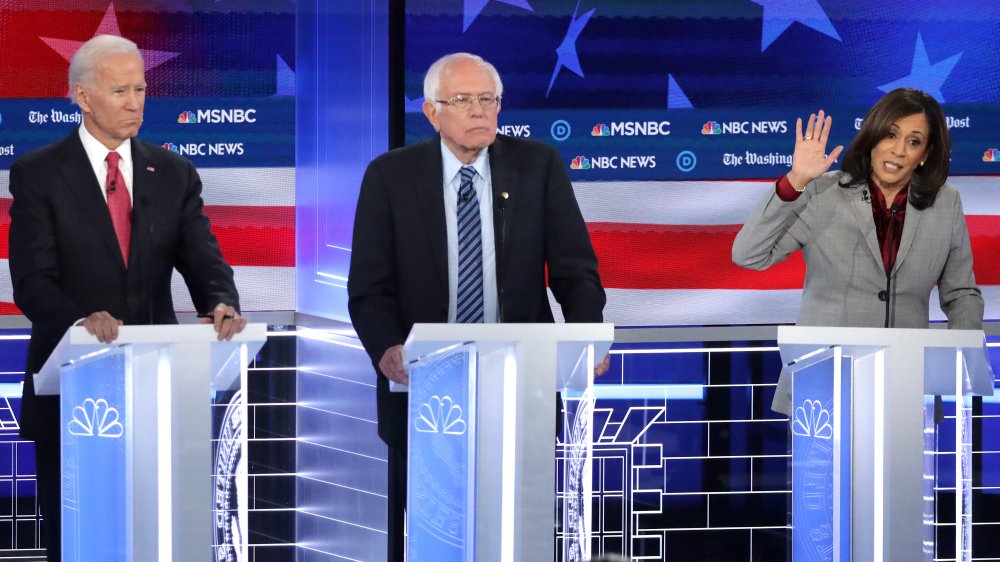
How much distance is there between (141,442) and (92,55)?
1.11 metres

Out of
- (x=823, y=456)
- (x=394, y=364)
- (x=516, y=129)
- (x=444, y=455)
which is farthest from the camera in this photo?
(x=516, y=129)

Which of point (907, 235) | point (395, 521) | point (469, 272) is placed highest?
point (907, 235)

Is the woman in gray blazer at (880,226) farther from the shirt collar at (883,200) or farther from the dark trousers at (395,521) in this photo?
the dark trousers at (395,521)

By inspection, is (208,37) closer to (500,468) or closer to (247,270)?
(247,270)

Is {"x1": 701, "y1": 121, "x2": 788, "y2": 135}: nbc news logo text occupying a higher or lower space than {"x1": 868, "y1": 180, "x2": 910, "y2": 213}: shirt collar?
higher

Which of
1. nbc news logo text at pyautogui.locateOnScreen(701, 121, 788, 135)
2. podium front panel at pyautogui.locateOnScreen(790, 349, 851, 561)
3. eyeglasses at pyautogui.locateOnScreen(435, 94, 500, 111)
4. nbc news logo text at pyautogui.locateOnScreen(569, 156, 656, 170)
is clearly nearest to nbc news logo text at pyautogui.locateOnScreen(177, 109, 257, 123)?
nbc news logo text at pyautogui.locateOnScreen(569, 156, 656, 170)

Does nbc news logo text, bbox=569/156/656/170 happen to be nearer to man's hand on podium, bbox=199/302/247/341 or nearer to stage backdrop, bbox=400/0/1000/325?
stage backdrop, bbox=400/0/1000/325

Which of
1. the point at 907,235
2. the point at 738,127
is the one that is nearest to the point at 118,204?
the point at 907,235

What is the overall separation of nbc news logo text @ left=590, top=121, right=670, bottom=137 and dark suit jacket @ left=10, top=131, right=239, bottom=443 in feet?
7.08

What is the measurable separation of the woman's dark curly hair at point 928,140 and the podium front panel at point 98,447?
195 centimetres

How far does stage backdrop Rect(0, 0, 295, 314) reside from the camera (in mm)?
5266

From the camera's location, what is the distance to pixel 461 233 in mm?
3678

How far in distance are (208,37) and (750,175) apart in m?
2.07

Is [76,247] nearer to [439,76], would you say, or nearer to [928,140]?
[439,76]
